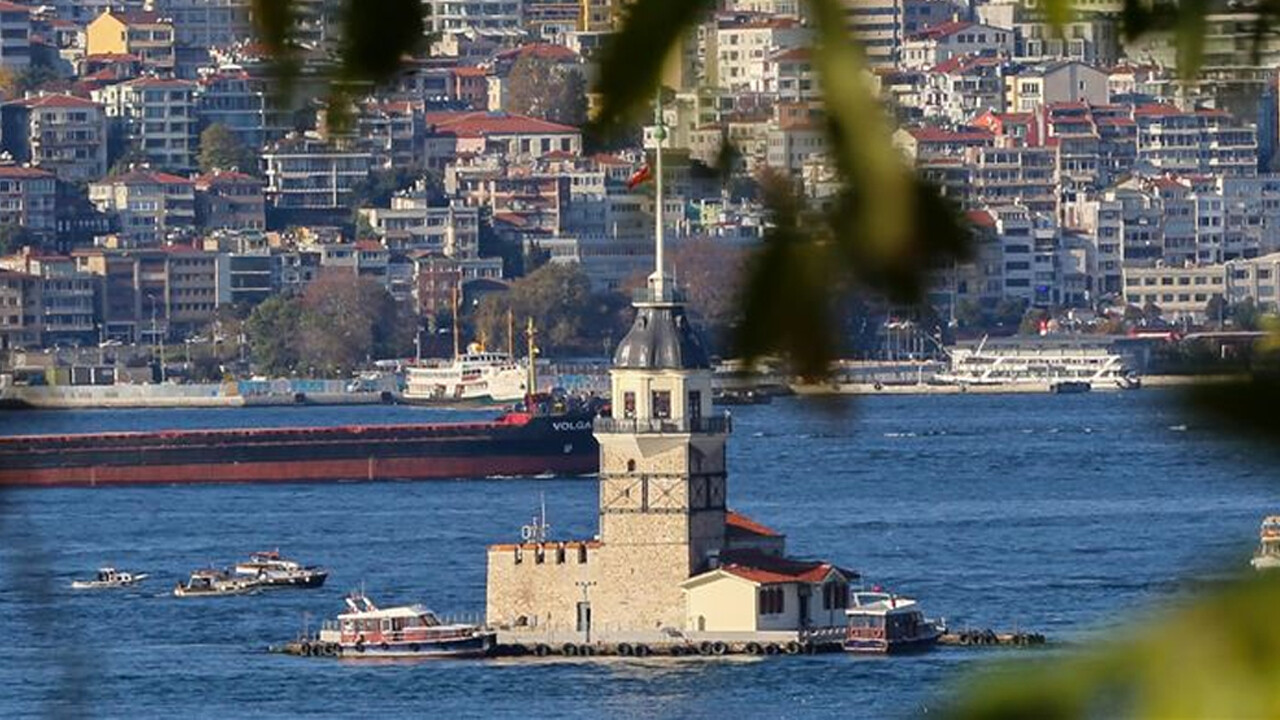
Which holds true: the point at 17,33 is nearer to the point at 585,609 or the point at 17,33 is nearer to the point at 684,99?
the point at 684,99

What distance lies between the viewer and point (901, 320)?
1.78ft

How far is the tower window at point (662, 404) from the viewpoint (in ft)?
55.5

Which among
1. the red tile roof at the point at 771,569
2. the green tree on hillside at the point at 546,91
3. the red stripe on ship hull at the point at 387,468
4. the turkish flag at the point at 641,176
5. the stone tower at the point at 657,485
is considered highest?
the green tree on hillside at the point at 546,91

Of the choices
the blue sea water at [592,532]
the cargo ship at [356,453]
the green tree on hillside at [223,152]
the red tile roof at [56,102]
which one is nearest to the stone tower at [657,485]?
the blue sea water at [592,532]

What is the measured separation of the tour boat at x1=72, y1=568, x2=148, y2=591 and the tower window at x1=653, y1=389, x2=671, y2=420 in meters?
3.76

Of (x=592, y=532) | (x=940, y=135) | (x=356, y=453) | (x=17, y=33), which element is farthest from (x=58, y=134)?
(x=356, y=453)

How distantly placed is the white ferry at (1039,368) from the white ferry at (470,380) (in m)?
4.81

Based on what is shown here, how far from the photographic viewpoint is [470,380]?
37781 millimetres

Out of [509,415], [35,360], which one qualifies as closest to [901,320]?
[35,360]

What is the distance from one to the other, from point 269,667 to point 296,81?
623 inches

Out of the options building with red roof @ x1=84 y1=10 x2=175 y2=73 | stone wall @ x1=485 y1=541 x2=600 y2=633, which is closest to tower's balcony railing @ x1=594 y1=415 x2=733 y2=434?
stone wall @ x1=485 y1=541 x2=600 y2=633

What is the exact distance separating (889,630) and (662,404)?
1.68 meters

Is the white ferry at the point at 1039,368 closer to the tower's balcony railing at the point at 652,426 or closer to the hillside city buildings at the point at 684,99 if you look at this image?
the tower's balcony railing at the point at 652,426

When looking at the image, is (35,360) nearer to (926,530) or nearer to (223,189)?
(223,189)
